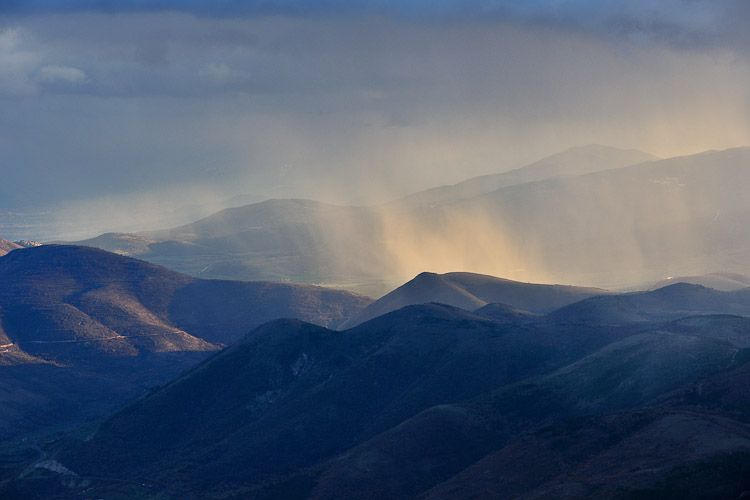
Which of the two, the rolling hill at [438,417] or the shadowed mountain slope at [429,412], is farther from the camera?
the shadowed mountain slope at [429,412]

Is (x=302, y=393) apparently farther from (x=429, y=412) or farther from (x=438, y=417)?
(x=438, y=417)

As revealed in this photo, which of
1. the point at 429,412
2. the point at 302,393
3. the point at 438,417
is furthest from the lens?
the point at 302,393

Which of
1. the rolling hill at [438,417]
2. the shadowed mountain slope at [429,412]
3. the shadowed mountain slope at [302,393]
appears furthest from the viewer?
the shadowed mountain slope at [302,393]

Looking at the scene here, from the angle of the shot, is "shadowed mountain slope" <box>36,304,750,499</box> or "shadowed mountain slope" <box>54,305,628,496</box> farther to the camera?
"shadowed mountain slope" <box>54,305,628,496</box>

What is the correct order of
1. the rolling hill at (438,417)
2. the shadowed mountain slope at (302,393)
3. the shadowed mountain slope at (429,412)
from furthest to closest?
the shadowed mountain slope at (302,393) < the shadowed mountain slope at (429,412) < the rolling hill at (438,417)

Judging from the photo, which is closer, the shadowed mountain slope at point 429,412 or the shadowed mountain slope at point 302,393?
the shadowed mountain slope at point 429,412

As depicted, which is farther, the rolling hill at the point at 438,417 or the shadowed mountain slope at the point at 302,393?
the shadowed mountain slope at the point at 302,393

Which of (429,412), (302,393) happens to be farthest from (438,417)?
(302,393)

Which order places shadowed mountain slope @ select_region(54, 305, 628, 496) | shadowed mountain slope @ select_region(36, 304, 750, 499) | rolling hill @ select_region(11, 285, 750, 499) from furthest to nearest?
shadowed mountain slope @ select_region(54, 305, 628, 496) < shadowed mountain slope @ select_region(36, 304, 750, 499) < rolling hill @ select_region(11, 285, 750, 499)

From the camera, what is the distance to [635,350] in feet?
417

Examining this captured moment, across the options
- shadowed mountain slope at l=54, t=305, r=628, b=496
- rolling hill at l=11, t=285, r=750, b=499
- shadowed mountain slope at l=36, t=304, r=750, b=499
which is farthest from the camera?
shadowed mountain slope at l=54, t=305, r=628, b=496

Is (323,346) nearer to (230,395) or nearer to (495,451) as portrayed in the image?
(230,395)

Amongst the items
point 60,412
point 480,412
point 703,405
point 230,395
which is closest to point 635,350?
point 480,412

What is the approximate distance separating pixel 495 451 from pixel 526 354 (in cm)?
3643
